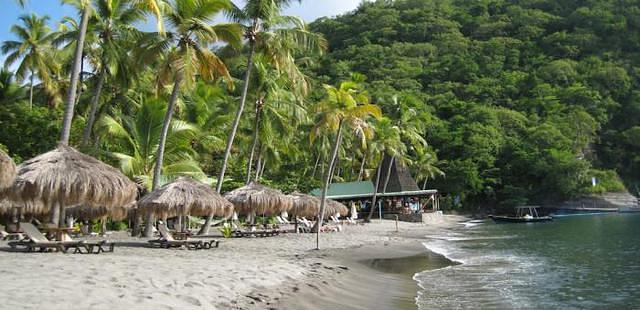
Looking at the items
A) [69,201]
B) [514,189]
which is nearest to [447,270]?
[69,201]

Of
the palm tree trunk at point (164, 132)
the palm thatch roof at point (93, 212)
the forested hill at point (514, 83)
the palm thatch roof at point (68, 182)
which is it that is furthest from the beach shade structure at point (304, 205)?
the forested hill at point (514, 83)

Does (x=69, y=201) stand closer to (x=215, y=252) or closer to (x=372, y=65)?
(x=215, y=252)

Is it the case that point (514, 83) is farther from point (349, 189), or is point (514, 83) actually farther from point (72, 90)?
point (72, 90)

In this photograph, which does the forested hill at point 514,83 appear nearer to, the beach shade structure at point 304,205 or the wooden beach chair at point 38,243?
the beach shade structure at point 304,205

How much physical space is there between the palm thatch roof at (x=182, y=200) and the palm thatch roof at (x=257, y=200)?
4.58m

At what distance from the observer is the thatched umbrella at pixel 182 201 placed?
1522 centimetres

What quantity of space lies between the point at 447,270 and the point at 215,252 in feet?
20.7

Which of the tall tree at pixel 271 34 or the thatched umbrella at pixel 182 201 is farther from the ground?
the tall tree at pixel 271 34

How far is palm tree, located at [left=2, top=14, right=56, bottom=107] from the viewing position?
93.6ft

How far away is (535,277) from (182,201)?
31.8 ft

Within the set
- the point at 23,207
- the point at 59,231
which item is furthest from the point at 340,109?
the point at 59,231

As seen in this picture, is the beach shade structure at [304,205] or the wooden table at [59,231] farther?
the beach shade structure at [304,205]

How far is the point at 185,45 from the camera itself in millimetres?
16922

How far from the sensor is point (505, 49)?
84750 millimetres
